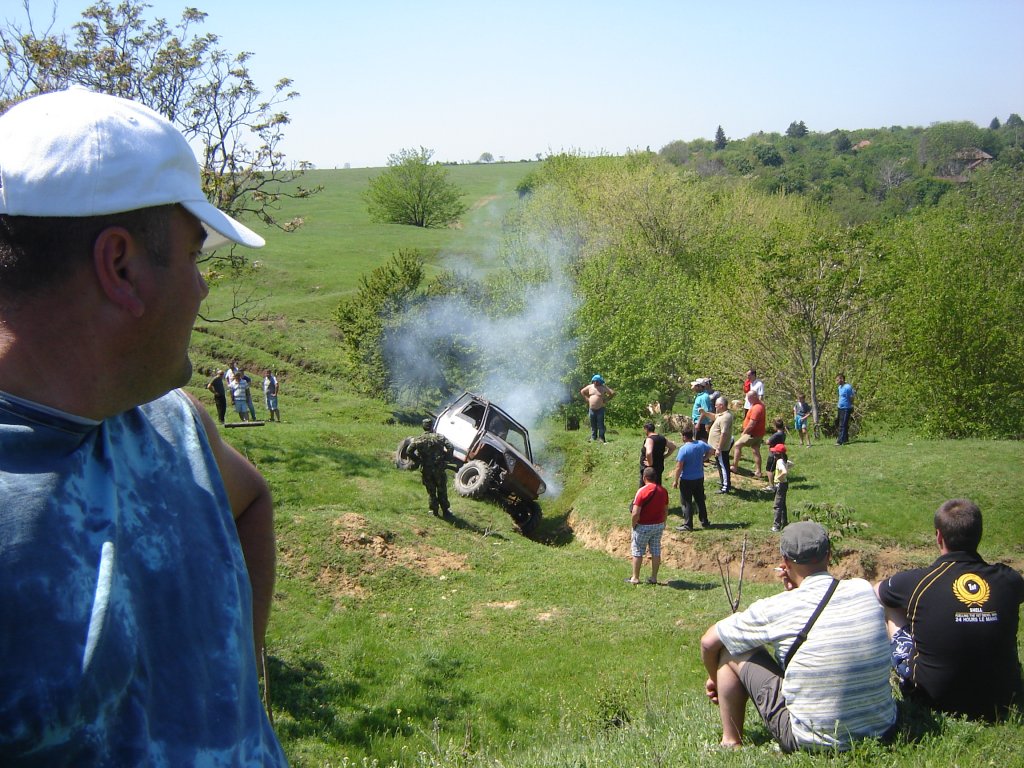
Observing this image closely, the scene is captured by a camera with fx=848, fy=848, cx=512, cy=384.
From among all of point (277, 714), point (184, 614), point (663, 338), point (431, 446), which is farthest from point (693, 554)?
point (663, 338)

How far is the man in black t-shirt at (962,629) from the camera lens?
4906 millimetres

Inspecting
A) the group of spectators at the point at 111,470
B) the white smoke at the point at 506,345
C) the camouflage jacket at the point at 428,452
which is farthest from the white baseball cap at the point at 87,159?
the white smoke at the point at 506,345

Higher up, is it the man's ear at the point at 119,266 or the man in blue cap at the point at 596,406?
→ the man's ear at the point at 119,266

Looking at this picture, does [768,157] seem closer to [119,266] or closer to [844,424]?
[844,424]

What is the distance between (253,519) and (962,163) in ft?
395

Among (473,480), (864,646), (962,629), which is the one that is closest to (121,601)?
(864,646)

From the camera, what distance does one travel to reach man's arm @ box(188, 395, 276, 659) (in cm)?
159

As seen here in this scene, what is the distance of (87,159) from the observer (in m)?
1.15

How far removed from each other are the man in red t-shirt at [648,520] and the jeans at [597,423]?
9.02 m

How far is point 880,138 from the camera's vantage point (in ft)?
463

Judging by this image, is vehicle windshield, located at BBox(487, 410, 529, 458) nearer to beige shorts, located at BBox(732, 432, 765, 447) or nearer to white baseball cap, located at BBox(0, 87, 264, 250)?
beige shorts, located at BBox(732, 432, 765, 447)

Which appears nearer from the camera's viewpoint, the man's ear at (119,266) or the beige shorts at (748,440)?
the man's ear at (119,266)

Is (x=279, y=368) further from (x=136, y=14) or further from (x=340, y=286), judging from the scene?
(x=136, y=14)

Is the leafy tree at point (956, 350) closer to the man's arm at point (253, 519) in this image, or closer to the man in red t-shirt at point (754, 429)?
the man in red t-shirt at point (754, 429)
